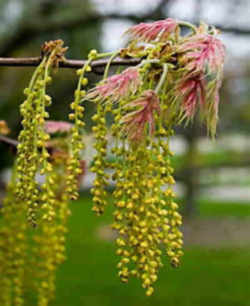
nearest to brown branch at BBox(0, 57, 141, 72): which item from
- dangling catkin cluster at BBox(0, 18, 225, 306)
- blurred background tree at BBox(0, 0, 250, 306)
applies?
dangling catkin cluster at BBox(0, 18, 225, 306)

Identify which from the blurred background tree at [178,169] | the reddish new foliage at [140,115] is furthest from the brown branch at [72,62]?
the blurred background tree at [178,169]

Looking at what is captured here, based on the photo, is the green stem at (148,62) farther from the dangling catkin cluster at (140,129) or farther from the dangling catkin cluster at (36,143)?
the dangling catkin cluster at (36,143)

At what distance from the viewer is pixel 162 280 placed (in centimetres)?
668

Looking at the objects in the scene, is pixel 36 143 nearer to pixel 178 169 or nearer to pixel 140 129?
pixel 140 129

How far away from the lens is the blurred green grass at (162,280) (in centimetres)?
586

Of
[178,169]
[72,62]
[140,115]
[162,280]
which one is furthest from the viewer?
[178,169]

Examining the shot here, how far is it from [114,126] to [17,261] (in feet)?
2.43

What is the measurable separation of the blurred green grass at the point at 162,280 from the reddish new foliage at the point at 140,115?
16.1ft

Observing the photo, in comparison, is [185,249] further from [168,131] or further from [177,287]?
[168,131]

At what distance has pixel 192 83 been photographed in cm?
102

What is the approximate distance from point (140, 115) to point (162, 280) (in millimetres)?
5907

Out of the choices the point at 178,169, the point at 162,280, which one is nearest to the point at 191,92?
the point at 162,280

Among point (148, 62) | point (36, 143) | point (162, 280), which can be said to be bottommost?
point (162, 280)

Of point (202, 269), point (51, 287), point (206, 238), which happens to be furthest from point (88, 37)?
point (51, 287)
